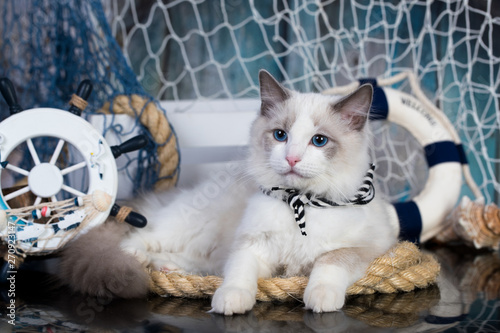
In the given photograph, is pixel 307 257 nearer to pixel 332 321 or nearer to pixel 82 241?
pixel 332 321

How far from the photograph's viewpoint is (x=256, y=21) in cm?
268

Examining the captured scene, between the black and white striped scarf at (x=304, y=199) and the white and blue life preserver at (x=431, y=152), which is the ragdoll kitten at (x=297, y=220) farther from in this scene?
the white and blue life preserver at (x=431, y=152)

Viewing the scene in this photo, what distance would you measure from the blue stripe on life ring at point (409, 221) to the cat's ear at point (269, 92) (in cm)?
80

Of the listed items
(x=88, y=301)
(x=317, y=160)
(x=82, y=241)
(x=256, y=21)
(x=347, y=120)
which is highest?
(x=256, y=21)

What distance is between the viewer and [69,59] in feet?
6.41

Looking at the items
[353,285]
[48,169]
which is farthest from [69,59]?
[353,285]

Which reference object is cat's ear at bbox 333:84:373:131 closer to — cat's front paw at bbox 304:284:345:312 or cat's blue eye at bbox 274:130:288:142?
cat's blue eye at bbox 274:130:288:142

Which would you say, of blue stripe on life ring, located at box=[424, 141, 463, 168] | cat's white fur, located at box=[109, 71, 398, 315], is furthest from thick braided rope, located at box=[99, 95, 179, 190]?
blue stripe on life ring, located at box=[424, 141, 463, 168]

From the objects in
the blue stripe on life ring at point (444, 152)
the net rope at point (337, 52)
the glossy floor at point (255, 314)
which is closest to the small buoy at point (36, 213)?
the glossy floor at point (255, 314)

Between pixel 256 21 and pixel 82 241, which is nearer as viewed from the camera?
pixel 82 241

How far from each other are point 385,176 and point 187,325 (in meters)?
1.90

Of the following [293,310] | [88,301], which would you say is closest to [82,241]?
[88,301]

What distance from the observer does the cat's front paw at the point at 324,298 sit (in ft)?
3.58

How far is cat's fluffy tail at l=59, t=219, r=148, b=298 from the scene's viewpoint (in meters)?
1.19
